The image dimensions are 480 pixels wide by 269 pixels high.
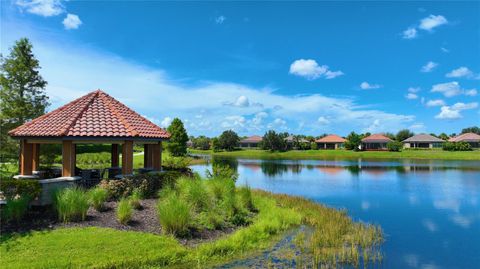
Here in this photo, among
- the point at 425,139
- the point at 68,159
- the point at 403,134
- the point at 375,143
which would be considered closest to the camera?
the point at 68,159

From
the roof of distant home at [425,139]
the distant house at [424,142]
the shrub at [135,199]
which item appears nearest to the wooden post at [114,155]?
the shrub at [135,199]

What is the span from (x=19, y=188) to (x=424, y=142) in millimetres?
100969

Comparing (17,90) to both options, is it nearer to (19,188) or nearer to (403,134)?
(19,188)

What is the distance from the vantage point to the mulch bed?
38.8 ft

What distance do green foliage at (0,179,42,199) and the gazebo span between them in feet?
7.64

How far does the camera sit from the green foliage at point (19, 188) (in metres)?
13.2

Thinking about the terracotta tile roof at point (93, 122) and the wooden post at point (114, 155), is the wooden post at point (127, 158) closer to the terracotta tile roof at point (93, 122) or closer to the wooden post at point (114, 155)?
the terracotta tile roof at point (93, 122)

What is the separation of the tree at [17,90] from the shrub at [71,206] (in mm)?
14309

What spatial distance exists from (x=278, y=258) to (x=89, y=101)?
45.4 feet

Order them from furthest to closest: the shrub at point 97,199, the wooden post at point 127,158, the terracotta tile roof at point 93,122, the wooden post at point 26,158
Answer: the wooden post at point 26,158, the wooden post at point 127,158, the terracotta tile roof at point 93,122, the shrub at point 97,199

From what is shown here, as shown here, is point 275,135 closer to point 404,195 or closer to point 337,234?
point 404,195

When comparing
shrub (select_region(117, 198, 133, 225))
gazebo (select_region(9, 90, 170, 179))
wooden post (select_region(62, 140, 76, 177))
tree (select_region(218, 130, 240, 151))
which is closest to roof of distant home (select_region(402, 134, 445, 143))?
tree (select_region(218, 130, 240, 151))

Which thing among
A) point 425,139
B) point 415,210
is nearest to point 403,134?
point 425,139

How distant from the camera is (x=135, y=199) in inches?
587
